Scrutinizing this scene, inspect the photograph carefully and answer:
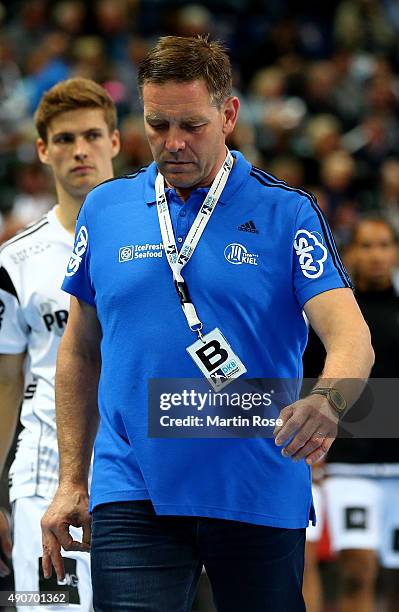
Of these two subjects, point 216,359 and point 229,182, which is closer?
point 216,359

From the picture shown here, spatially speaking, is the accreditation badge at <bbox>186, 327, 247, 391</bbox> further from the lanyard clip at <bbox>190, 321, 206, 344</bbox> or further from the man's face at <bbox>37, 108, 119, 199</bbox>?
the man's face at <bbox>37, 108, 119, 199</bbox>

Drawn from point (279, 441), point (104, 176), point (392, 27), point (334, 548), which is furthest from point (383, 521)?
point (392, 27)

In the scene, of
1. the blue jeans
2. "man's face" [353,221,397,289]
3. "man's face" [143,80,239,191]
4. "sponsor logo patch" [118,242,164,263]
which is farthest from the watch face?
"man's face" [353,221,397,289]

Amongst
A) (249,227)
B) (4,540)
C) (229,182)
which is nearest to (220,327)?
(249,227)

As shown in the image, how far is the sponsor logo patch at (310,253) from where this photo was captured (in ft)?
12.1

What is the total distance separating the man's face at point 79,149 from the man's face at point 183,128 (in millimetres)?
1686

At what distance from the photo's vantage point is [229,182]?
12.8ft

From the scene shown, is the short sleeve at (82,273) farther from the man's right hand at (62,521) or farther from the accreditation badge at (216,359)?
the man's right hand at (62,521)

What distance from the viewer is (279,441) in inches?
127

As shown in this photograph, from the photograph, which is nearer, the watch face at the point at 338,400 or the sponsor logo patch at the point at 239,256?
the watch face at the point at 338,400

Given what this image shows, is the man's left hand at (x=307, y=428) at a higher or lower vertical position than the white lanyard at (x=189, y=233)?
lower

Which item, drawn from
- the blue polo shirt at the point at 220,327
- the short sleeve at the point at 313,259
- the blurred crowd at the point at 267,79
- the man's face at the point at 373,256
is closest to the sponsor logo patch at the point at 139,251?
the blue polo shirt at the point at 220,327

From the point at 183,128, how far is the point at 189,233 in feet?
1.08

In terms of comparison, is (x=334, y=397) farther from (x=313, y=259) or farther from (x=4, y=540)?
→ (x=4, y=540)
